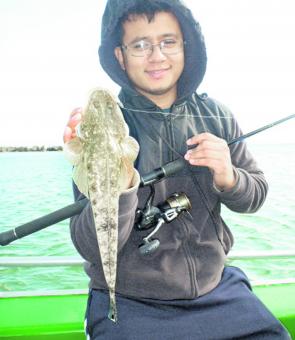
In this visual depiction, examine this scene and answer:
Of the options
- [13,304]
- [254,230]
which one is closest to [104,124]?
[13,304]

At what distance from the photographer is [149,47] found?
2652 millimetres

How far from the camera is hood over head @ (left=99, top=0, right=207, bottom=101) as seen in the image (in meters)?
2.67

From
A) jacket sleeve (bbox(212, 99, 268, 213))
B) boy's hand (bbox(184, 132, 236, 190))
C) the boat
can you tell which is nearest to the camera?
boy's hand (bbox(184, 132, 236, 190))

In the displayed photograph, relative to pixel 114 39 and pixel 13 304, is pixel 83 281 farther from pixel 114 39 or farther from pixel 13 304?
pixel 114 39

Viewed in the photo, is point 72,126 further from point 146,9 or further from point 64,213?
point 146,9

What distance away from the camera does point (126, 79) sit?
9.67 feet

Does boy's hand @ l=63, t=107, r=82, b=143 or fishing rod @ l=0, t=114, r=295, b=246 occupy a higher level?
boy's hand @ l=63, t=107, r=82, b=143

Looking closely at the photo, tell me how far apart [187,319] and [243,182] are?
37.3 inches

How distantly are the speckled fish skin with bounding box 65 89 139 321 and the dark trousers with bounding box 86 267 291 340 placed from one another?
571 millimetres

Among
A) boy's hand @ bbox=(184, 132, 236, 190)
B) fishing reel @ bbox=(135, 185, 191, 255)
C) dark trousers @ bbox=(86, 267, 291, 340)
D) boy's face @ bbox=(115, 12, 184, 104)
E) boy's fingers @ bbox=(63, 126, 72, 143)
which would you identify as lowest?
→ dark trousers @ bbox=(86, 267, 291, 340)

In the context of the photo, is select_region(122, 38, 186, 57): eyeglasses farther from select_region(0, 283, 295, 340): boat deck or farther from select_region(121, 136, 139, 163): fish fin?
select_region(0, 283, 295, 340): boat deck

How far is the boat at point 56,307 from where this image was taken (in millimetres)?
2711

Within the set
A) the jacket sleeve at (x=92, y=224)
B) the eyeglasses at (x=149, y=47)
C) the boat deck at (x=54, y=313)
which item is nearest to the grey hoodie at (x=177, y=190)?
the jacket sleeve at (x=92, y=224)

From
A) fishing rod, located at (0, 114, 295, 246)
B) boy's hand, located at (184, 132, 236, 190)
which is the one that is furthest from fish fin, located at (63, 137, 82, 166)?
boy's hand, located at (184, 132, 236, 190)
